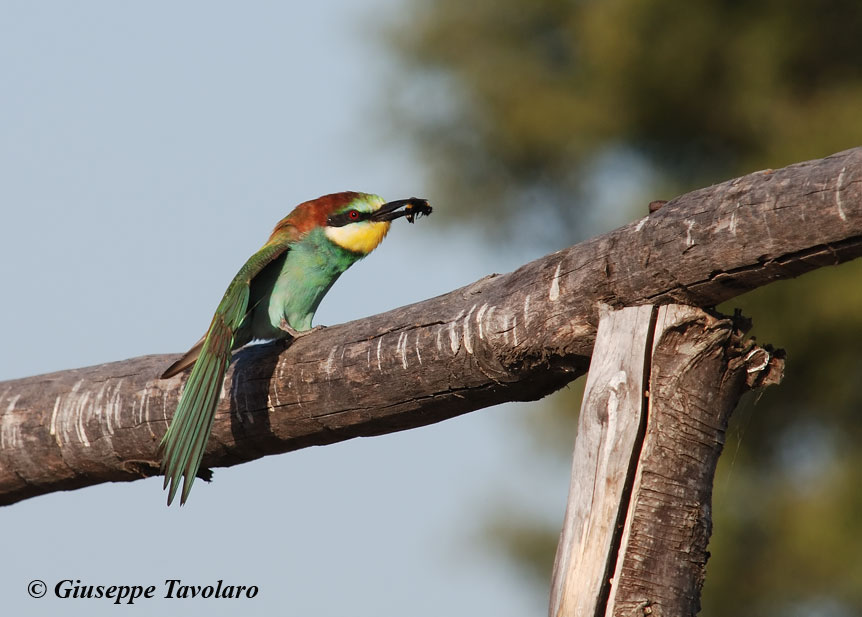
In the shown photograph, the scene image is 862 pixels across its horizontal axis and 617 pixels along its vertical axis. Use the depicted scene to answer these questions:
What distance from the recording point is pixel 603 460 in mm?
2117

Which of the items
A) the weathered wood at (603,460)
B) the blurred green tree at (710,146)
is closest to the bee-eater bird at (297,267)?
the weathered wood at (603,460)

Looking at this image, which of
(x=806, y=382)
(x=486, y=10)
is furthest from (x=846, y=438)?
(x=486, y=10)

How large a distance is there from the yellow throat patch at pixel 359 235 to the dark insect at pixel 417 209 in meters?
0.11

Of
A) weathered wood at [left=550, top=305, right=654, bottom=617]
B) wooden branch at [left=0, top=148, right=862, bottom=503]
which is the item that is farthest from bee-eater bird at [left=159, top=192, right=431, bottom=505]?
weathered wood at [left=550, top=305, right=654, bottom=617]

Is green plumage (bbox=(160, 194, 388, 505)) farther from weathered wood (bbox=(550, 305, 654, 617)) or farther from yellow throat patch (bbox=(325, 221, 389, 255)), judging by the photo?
weathered wood (bbox=(550, 305, 654, 617))

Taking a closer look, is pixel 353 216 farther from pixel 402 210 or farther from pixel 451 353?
pixel 451 353

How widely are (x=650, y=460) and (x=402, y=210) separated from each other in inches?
81.9

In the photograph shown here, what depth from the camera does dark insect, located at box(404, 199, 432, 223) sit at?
152 inches

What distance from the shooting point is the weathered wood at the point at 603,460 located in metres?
2.06

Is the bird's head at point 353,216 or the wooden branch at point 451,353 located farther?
the bird's head at point 353,216

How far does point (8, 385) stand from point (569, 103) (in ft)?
19.3

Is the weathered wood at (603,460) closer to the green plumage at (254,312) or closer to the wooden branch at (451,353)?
the wooden branch at (451,353)

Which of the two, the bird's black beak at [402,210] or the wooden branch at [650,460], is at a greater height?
the bird's black beak at [402,210]

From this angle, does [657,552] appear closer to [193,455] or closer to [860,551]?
[193,455]
